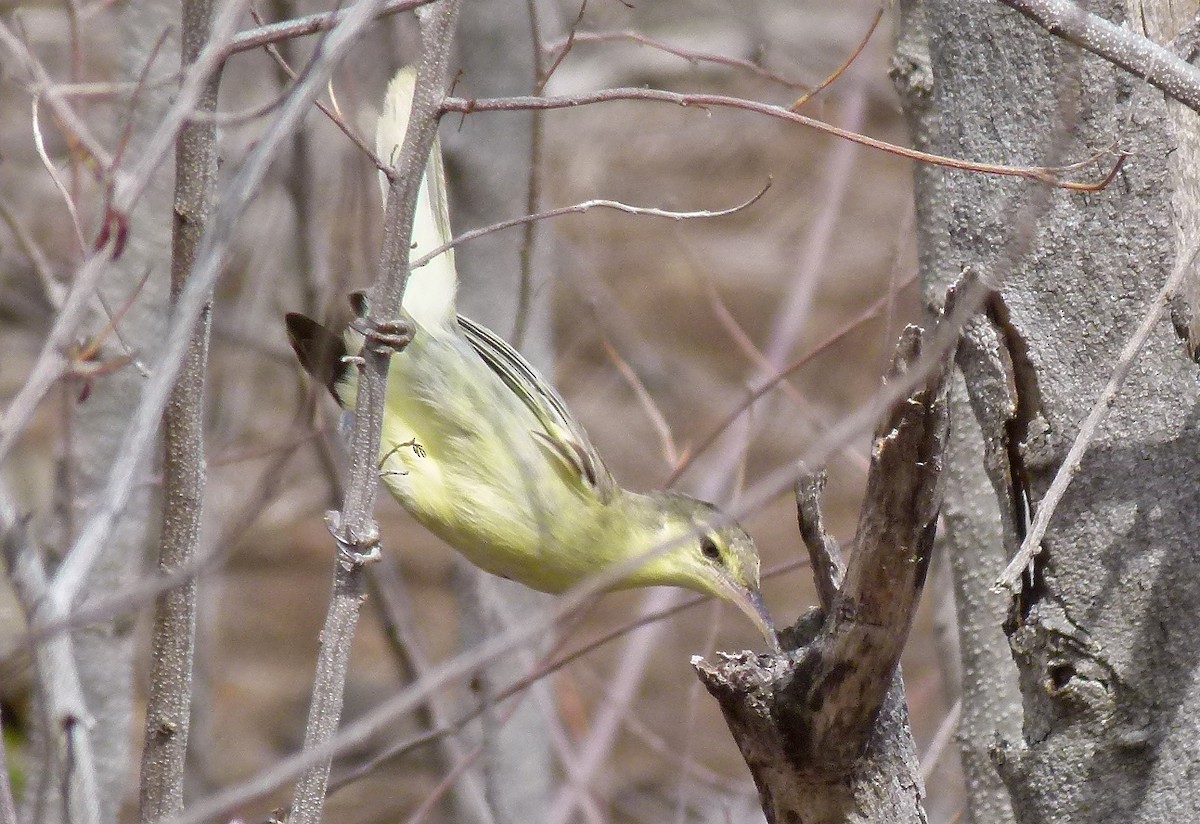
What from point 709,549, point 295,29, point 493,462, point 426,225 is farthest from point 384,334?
point 709,549

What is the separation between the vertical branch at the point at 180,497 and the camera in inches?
66.1

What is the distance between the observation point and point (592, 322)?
6480 millimetres

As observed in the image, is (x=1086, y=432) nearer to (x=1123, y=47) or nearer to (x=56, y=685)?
(x=1123, y=47)

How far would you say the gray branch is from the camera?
181 cm

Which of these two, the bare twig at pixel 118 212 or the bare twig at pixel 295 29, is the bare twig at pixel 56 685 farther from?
the bare twig at pixel 295 29

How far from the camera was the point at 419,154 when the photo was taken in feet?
5.84

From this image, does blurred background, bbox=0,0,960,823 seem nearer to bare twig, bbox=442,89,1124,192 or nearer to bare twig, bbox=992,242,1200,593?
bare twig, bbox=442,89,1124,192

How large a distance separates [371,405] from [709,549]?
161 centimetres

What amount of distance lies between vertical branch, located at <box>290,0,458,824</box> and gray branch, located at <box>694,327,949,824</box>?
0.52 m

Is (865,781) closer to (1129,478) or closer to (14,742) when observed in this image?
(1129,478)

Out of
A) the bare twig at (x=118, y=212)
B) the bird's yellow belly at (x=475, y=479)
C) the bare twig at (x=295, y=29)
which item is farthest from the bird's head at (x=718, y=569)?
the bare twig at (x=118, y=212)

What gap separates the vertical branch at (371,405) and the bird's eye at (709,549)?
4.70 feet

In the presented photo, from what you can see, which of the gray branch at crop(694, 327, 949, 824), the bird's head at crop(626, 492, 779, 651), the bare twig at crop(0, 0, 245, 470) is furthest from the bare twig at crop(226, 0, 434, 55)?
the bird's head at crop(626, 492, 779, 651)

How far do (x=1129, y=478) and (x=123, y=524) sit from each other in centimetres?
257
